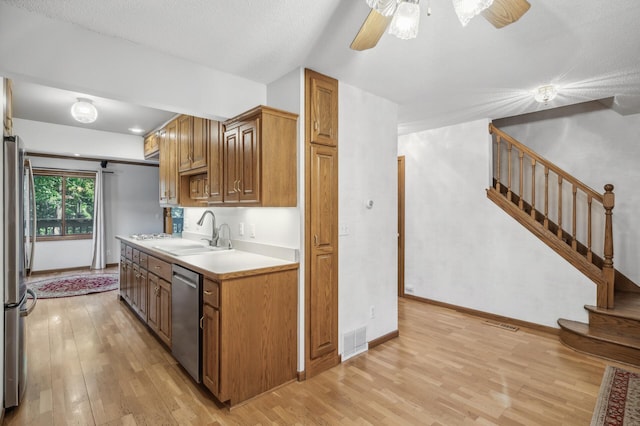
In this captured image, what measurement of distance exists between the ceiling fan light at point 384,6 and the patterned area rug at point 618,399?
8.78 feet

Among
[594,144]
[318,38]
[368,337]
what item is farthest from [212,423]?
[594,144]

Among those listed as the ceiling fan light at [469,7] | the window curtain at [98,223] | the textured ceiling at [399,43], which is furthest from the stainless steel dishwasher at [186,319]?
the window curtain at [98,223]

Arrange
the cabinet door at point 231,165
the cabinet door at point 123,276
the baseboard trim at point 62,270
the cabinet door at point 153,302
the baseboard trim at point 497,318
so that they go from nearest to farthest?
the cabinet door at point 231,165 < the cabinet door at point 153,302 < the baseboard trim at point 497,318 < the cabinet door at point 123,276 < the baseboard trim at point 62,270

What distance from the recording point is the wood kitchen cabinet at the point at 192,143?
3.36m

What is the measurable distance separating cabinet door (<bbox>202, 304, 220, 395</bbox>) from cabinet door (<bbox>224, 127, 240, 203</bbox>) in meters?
0.98

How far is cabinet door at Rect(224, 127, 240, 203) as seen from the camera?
2.76 metres

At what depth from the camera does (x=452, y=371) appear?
8.78ft

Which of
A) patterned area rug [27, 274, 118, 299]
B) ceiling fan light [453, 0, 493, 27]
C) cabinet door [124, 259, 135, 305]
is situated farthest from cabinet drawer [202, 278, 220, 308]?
patterned area rug [27, 274, 118, 299]

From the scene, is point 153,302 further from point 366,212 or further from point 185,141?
point 366,212

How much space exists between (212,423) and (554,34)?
131 inches

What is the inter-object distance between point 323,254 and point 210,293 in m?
0.94

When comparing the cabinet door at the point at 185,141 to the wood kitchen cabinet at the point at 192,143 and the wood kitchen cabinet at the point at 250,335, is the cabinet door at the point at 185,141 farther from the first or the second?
the wood kitchen cabinet at the point at 250,335

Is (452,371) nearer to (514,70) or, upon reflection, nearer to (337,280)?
(337,280)

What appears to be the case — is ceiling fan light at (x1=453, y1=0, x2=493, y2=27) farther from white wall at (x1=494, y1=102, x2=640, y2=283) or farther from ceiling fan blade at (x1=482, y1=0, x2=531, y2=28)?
white wall at (x1=494, y1=102, x2=640, y2=283)
